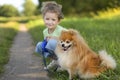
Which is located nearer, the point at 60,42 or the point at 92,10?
the point at 60,42

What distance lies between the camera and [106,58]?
5457 mm

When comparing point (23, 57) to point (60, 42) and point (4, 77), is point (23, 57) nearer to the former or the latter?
point (4, 77)

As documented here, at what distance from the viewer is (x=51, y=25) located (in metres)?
6.20

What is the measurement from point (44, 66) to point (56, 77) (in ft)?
3.49

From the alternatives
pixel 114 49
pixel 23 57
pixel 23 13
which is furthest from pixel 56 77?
pixel 23 13

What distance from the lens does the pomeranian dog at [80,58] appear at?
5367mm

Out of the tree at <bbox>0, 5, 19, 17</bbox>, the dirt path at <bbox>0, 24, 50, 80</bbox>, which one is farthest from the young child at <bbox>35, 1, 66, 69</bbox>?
the tree at <bbox>0, 5, 19, 17</bbox>

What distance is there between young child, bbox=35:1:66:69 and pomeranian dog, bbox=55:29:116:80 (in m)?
0.73

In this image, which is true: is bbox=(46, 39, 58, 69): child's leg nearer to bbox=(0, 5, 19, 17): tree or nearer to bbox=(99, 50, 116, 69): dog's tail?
bbox=(99, 50, 116, 69): dog's tail

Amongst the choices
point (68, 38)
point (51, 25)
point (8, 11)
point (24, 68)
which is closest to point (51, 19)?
point (51, 25)

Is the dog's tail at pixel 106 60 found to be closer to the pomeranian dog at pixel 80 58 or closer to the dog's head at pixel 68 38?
the pomeranian dog at pixel 80 58

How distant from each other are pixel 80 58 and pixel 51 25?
3.49ft

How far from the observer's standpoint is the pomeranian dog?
5367mm

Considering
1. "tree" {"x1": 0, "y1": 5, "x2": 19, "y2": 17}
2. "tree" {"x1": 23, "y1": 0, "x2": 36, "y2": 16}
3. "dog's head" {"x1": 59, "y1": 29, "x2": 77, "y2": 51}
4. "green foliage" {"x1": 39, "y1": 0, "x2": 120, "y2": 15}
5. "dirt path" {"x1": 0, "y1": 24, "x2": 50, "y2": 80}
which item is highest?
"dog's head" {"x1": 59, "y1": 29, "x2": 77, "y2": 51}
